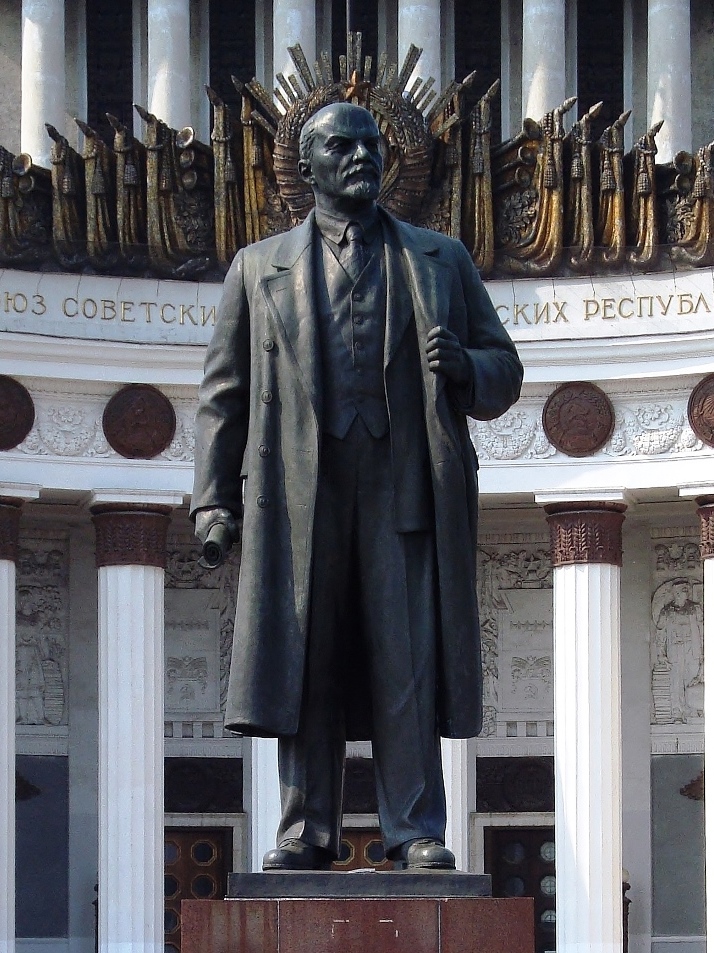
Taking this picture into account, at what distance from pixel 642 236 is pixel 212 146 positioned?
15.0ft

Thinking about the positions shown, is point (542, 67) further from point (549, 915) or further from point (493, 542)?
point (549, 915)

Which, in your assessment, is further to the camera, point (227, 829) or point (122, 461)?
point (227, 829)

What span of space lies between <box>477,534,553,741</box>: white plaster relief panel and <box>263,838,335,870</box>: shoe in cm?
2172

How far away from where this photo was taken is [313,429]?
27.5 feet

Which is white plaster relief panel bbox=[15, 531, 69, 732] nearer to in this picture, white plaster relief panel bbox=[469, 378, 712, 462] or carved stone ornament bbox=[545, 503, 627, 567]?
white plaster relief panel bbox=[469, 378, 712, 462]

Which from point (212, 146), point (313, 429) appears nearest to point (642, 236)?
point (212, 146)

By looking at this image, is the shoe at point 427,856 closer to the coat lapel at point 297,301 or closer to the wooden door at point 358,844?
the coat lapel at point 297,301

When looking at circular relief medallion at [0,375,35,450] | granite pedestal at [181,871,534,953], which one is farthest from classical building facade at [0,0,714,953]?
granite pedestal at [181,871,534,953]

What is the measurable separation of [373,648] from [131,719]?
19.0 meters

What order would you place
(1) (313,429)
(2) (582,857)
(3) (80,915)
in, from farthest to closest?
(3) (80,915) < (2) (582,857) < (1) (313,429)

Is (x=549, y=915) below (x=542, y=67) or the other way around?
below

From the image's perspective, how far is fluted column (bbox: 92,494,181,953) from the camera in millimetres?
26844

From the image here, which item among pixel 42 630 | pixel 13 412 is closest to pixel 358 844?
pixel 42 630

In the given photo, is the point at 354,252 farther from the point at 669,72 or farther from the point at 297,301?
the point at 669,72
